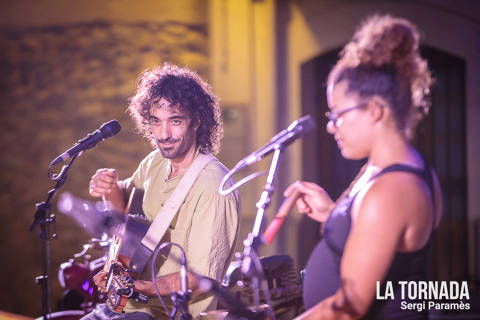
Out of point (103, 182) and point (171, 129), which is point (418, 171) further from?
point (103, 182)

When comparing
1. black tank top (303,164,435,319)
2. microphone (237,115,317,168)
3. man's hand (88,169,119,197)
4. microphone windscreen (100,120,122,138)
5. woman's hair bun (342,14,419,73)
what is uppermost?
woman's hair bun (342,14,419,73)

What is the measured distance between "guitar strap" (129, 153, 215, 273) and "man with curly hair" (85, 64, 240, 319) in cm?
3

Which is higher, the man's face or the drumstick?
the man's face

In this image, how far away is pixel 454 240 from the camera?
5.18 metres

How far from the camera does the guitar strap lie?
2580 mm

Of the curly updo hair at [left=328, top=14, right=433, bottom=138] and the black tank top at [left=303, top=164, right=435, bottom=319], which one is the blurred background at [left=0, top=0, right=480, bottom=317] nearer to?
the black tank top at [left=303, top=164, right=435, bottom=319]

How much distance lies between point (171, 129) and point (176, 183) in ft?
0.96

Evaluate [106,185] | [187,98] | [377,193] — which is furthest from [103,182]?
[377,193]

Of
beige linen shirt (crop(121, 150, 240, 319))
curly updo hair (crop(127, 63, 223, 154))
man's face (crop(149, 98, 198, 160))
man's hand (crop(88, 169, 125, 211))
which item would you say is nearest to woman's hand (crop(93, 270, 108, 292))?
beige linen shirt (crop(121, 150, 240, 319))

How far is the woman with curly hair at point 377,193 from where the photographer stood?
154cm

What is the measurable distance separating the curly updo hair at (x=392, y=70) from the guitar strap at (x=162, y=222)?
1.16m

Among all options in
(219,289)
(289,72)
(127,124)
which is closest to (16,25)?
(127,124)

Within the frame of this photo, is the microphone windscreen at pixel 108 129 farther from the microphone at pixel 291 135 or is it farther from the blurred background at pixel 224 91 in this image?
the blurred background at pixel 224 91

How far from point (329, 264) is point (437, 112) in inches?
158
